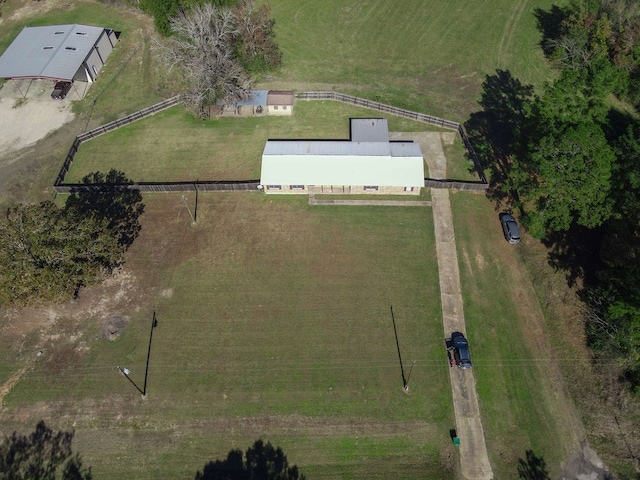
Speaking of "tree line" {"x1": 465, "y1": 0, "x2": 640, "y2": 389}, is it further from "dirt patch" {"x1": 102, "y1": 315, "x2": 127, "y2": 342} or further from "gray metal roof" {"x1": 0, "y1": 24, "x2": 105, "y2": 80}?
"gray metal roof" {"x1": 0, "y1": 24, "x2": 105, "y2": 80}

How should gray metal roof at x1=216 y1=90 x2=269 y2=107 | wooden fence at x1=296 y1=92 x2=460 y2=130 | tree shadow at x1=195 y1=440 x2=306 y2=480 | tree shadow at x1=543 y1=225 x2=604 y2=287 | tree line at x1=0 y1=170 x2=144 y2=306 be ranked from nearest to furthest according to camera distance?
1. tree shadow at x1=195 y1=440 x2=306 y2=480
2. tree line at x1=0 y1=170 x2=144 y2=306
3. tree shadow at x1=543 y1=225 x2=604 y2=287
4. wooden fence at x1=296 y1=92 x2=460 y2=130
5. gray metal roof at x1=216 y1=90 x2=269 y2=107

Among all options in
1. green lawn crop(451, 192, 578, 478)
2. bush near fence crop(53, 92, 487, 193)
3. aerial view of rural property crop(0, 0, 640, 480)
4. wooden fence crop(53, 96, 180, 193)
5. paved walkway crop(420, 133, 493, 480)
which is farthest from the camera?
wooden fence crop(53, 96, 180, 193)

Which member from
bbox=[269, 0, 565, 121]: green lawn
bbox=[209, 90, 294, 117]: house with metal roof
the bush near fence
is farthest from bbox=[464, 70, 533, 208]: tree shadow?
bbox=[209, 90, 294, 117]: house with metal roof

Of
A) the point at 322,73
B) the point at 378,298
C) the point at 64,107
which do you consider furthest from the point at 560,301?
the point at 64,107

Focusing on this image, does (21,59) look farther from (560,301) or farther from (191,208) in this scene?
(560,301)

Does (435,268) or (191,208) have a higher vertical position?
(191,208)

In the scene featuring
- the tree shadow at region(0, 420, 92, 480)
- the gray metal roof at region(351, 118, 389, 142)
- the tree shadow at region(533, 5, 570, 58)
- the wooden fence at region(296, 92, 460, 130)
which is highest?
the tree shadow at region(533, 5, 570, 58)
